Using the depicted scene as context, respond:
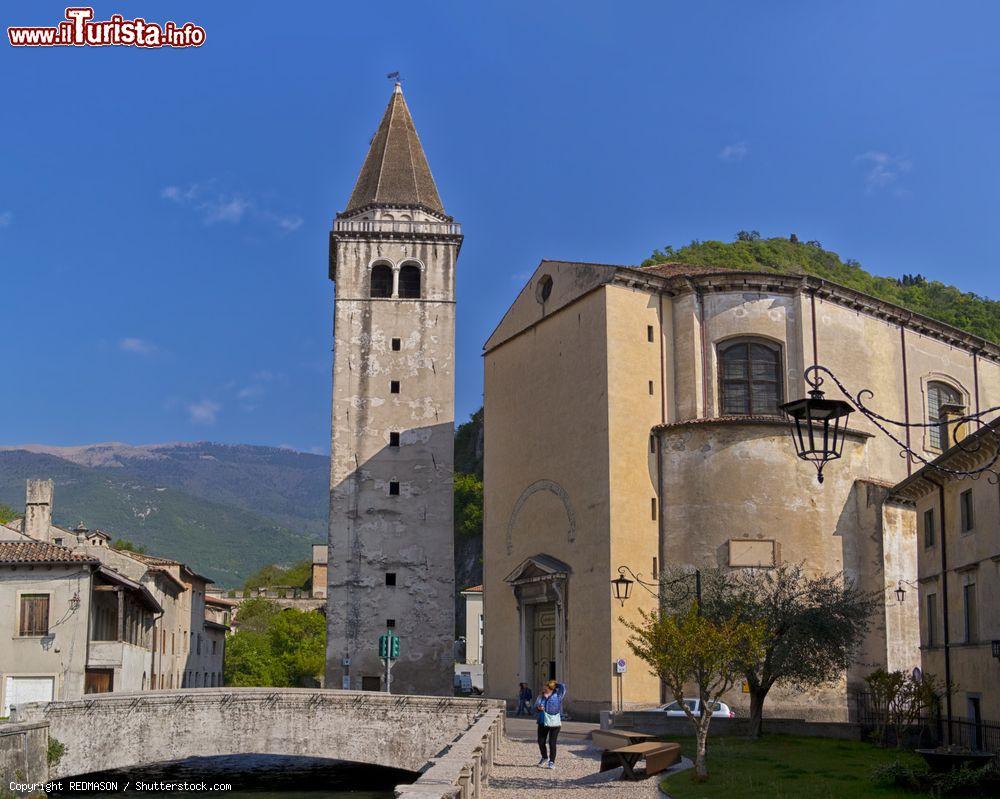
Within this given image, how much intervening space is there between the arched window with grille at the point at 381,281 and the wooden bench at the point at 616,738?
92.8 feet

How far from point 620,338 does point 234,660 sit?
41.9m

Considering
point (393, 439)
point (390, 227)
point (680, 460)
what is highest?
point (390, 227)

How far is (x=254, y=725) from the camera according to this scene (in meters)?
30.0

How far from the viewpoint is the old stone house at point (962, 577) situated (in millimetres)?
23609

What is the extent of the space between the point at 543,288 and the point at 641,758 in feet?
81.3

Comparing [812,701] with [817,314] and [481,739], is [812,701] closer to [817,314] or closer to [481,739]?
[817,314]

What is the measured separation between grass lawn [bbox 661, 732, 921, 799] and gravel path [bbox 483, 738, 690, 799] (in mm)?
618

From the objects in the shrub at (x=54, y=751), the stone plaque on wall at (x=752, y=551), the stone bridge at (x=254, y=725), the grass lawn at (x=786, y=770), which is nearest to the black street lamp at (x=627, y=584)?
the stone plaque on wall at (x=752, y=551)

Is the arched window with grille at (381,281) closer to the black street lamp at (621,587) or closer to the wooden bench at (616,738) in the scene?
the black street lamp at (621,587)

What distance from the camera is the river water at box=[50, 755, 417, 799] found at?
3055 centimetres

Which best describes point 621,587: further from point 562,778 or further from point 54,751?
point 54,751

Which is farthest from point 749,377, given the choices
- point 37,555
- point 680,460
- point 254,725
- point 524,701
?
point 37,555

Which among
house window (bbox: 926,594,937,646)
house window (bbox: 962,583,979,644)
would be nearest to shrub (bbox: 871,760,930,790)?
house window (bbox: 962,583,979,644)

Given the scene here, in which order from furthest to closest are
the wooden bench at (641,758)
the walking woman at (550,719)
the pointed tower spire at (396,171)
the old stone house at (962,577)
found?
the pointed tower spire at (396,171)
the old stone house at (962,577)
the walking woman at (550,719)
the wooden bench at (641,758)
